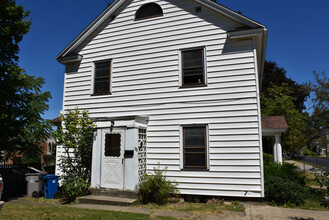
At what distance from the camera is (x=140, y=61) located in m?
10.5

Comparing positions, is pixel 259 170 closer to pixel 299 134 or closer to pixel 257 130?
pixel 257 130

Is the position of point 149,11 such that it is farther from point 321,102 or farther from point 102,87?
point 321,102

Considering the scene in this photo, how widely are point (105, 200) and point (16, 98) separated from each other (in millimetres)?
5741

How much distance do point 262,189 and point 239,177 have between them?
82cm

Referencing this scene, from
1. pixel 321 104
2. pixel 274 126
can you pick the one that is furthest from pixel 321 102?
pixel 274 126

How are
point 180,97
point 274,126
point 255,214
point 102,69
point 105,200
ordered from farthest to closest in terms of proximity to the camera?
point 102,69
point 274,126
point 180,97
point 105,200
point 255,214

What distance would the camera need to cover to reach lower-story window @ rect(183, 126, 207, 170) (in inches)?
351

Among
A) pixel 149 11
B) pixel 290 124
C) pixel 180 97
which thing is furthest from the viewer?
pixel 290 124

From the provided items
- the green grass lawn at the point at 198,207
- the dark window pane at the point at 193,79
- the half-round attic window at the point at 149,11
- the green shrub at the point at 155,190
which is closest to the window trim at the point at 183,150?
the green shrub at the point at 155,190

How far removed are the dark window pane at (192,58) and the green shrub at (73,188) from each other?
6.18 metres

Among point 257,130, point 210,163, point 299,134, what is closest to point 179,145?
point 210,163

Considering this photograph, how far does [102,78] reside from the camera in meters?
11.2

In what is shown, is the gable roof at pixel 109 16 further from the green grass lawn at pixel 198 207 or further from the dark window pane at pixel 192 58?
the green grass lawn at pixel 198 207

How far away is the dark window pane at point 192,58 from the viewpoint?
9594 millimetres
